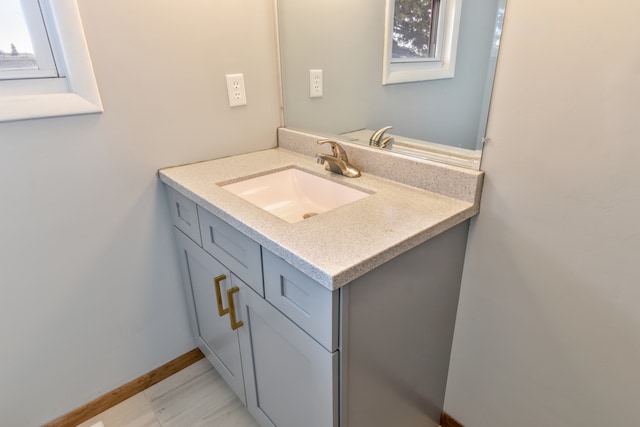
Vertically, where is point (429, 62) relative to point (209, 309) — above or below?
above

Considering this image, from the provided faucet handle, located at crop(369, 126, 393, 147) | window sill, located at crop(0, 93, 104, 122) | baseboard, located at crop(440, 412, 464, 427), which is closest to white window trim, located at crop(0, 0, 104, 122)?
window sill, located at crop(0, 93, 104, 122)

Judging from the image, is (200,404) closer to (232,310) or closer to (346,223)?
(232,310)

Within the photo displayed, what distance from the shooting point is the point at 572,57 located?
75 cm

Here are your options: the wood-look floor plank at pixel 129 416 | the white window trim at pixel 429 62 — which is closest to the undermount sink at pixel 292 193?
the white window trim at pixel 429 62

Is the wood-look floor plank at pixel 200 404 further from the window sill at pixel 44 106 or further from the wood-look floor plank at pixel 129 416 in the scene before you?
the window sill at pixel 44 106

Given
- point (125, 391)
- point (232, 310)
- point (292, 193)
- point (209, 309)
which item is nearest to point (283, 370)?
point (232, 310)

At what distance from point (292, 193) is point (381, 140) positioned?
1.25 feet

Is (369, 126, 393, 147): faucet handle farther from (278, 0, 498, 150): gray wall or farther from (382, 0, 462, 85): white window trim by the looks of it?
(382, 0, 462, 85): white window trim

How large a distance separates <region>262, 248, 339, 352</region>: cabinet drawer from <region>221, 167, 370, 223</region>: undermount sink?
0.36 metres

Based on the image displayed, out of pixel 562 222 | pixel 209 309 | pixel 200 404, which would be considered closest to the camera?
pixel 562 222

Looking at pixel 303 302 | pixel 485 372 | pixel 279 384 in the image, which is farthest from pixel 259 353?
pixel 485 372

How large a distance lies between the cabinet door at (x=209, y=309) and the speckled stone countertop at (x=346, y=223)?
0.74 feet

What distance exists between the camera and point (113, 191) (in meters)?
1.22

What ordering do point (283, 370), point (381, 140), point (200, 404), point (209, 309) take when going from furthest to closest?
point (200, 404), point (209, 309), point (381, 140), point (283, 370)
